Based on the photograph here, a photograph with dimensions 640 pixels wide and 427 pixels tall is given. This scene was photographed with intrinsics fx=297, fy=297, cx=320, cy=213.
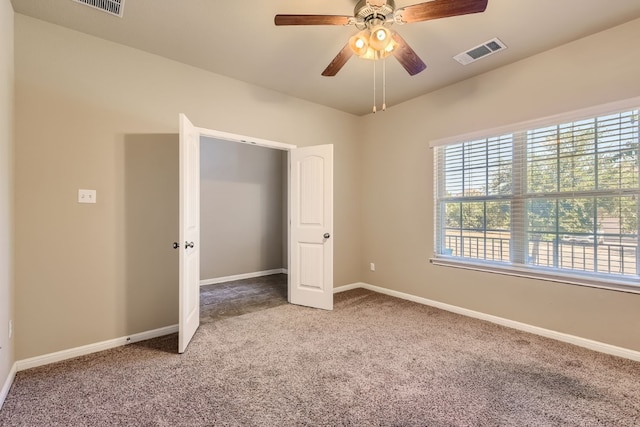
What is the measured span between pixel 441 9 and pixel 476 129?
194 cm

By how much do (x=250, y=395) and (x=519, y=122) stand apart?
3.43 meters

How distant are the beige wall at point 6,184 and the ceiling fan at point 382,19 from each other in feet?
6.21

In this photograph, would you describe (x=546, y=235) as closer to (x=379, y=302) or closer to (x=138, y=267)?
(x=379, y=302)

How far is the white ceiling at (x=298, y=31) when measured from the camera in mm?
2232

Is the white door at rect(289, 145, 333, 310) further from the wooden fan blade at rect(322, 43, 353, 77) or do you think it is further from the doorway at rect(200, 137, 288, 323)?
the wooden fan blade at rect(322, 43, 353, 77)

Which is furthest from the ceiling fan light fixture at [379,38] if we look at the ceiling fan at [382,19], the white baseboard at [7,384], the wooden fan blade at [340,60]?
the white baseboard at [7,384]

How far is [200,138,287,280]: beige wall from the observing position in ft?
17.1

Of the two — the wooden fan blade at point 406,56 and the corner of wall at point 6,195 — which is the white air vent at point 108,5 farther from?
the wooden fan blade at point 406,56

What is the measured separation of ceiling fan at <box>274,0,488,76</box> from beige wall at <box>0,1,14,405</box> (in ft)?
Result: 6.21

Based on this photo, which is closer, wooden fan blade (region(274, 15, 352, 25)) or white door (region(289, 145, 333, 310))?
wooden fan blade (region(274, 15, 352, 25))

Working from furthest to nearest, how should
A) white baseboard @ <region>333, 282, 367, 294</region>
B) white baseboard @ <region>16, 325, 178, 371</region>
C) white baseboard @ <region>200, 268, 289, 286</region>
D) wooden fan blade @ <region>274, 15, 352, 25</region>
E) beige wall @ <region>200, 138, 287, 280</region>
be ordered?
1. beige wall @ <region>200, 138, 287, 280</region>
2. white baseboard @ <region>200, 268, 289, 286</region>
3. white baseboard @ <region>333, 282, 367, 294</region>
4. white baseboard @ <region>16, 325, 178, 371</region>
5. wooden fan blade @ <region>274, 15, 352, 25</region>

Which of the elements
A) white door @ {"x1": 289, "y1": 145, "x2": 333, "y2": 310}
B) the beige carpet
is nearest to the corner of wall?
the beige carpet

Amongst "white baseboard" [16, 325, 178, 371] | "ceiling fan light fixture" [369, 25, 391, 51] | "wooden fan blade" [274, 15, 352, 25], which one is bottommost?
"white baseboard" [16, 325, 178, 371]

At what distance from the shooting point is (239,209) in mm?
5617
